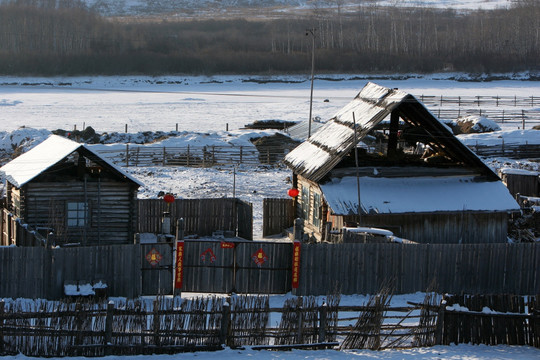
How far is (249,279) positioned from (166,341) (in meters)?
4.63

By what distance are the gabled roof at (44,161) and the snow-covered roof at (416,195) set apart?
239 inches

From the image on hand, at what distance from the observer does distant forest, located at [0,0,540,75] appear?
115 metres

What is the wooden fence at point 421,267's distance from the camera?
20047mm

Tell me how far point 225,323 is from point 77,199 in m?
11.1

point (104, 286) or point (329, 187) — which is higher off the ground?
point (329, 187)

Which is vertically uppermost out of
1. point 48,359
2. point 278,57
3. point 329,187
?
point 278,57

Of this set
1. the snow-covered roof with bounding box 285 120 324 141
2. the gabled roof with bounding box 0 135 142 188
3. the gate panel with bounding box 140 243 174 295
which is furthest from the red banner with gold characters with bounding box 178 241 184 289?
the snow-covered roof with bounding box 285 120 324 141

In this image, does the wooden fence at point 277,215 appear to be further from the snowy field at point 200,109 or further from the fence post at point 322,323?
the fence post at point 322,323

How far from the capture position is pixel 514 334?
53.8 ft

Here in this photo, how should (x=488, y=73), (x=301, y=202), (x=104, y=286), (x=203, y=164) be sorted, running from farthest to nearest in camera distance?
(x=488, y=73), (x=203, y=164), (x=301, y=202), (x=104, y=286)

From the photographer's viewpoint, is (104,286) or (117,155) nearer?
(104,286)

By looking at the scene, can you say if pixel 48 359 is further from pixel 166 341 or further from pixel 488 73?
pixel 488 73

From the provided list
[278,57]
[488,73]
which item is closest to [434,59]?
[488,73]

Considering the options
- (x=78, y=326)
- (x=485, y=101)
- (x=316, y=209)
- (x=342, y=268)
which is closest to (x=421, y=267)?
(x=342, y=268)
